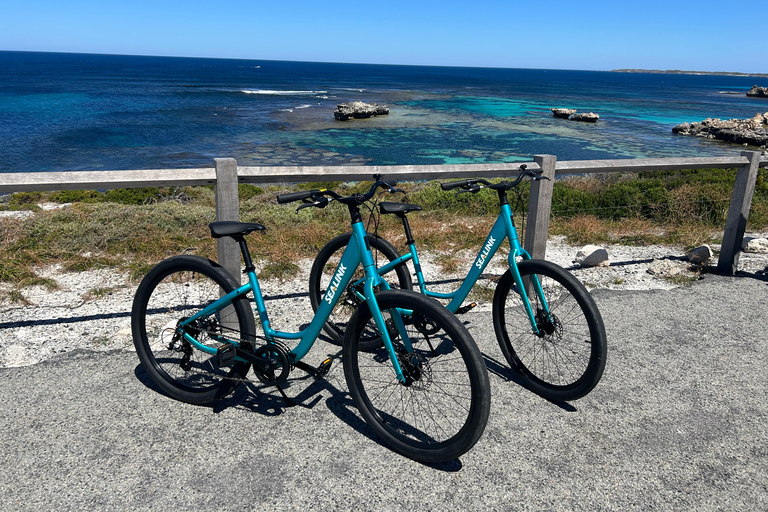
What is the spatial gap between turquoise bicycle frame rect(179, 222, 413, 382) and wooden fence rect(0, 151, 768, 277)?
1067mm

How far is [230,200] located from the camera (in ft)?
13.3

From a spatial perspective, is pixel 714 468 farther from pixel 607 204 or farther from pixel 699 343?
pixel 607 204

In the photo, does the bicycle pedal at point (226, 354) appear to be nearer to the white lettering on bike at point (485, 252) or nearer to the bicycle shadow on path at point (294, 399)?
the bicycle shadow on path at point (294, 399)

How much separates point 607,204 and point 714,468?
8.04 metres

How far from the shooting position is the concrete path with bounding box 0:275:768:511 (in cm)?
263

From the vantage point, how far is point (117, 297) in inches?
205

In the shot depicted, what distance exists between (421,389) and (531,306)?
1.11 meters

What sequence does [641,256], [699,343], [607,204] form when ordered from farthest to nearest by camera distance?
1. [607,204]
2. [641,256]
3. [699,343]

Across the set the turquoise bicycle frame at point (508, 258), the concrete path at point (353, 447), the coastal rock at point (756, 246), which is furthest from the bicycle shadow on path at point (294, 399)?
the coastal rock at point (756, 246)

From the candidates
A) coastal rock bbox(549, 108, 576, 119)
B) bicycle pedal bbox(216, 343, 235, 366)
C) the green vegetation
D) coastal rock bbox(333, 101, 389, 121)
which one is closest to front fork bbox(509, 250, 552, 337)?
the green vegetation

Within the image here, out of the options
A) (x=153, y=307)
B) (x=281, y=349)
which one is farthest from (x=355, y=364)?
(x=153, y=307)

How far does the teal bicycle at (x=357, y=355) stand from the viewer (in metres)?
2.77

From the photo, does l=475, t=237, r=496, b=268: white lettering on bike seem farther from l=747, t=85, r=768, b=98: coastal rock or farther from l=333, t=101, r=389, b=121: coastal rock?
l=747, t=85, r=768, b=98: coastal rock

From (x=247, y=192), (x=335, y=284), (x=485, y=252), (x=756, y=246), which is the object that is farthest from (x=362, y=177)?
(x=247, y=192)
